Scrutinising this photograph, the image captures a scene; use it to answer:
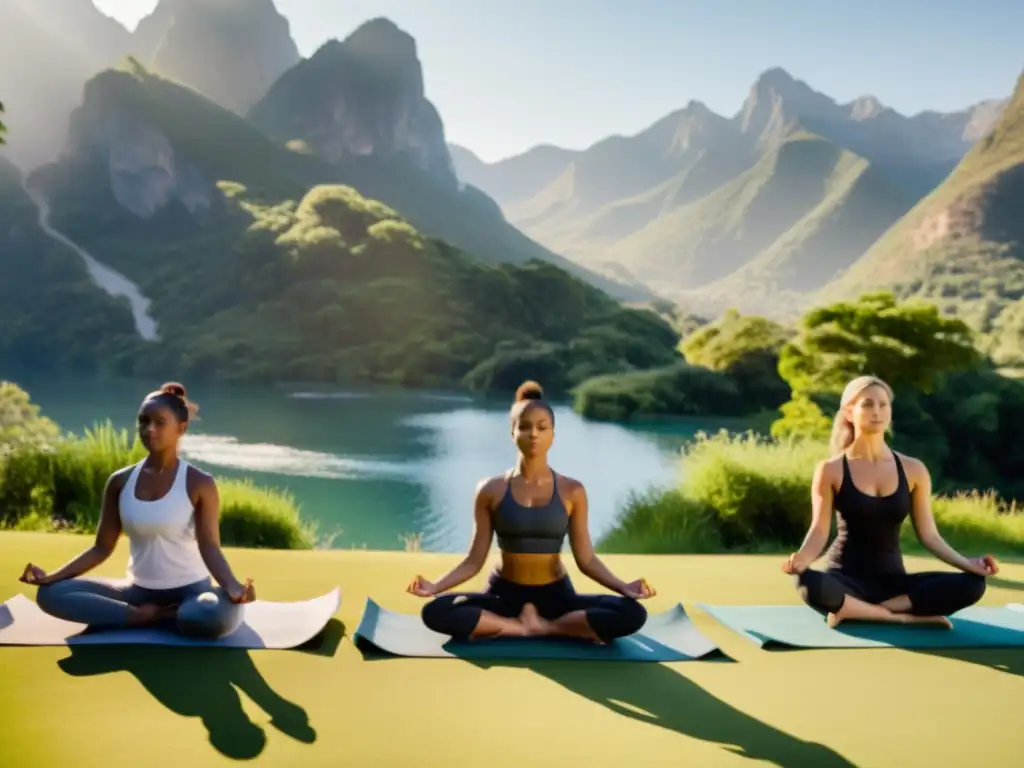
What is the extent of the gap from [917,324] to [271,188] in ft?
158

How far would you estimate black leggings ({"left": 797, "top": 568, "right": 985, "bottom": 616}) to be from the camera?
3617mm

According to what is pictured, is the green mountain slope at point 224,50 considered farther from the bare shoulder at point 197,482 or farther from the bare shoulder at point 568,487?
the bare shoulder at point 568,487

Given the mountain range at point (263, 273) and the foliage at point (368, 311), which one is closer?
the foliage at point (368, 311)

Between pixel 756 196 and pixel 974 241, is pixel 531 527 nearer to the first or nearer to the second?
pixel 974 241

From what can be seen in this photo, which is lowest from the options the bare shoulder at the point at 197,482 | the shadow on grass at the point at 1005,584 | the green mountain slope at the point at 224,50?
the shadow on grass at the point at 1005,584

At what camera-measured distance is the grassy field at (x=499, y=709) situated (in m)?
2.41

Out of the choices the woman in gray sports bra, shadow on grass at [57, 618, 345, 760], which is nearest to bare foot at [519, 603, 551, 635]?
the woman in gray sports bra

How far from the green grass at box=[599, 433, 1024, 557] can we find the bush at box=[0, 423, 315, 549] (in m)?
3.28

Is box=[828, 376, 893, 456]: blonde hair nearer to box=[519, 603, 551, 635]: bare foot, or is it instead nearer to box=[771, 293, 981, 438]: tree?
box=[519, 603, 551, 635]: bare foot

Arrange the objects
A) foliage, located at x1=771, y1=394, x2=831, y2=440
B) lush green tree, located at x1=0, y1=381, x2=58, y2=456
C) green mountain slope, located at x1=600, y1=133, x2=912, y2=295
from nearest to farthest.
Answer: lush green tree, located at x1=0, y1=381, x2=58, y2=456 < foliage, located at x1=771, y1=394, x2=831, y2=440 < green mountain slope, located at x1=600, y1=133, x2=912, y2=295

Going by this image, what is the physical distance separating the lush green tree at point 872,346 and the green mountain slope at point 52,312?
107 ft

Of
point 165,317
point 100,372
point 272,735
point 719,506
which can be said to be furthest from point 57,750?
point 165,317

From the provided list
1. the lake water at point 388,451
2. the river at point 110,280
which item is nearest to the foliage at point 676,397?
the lake water at point 388,451

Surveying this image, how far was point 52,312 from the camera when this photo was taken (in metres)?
42.0
